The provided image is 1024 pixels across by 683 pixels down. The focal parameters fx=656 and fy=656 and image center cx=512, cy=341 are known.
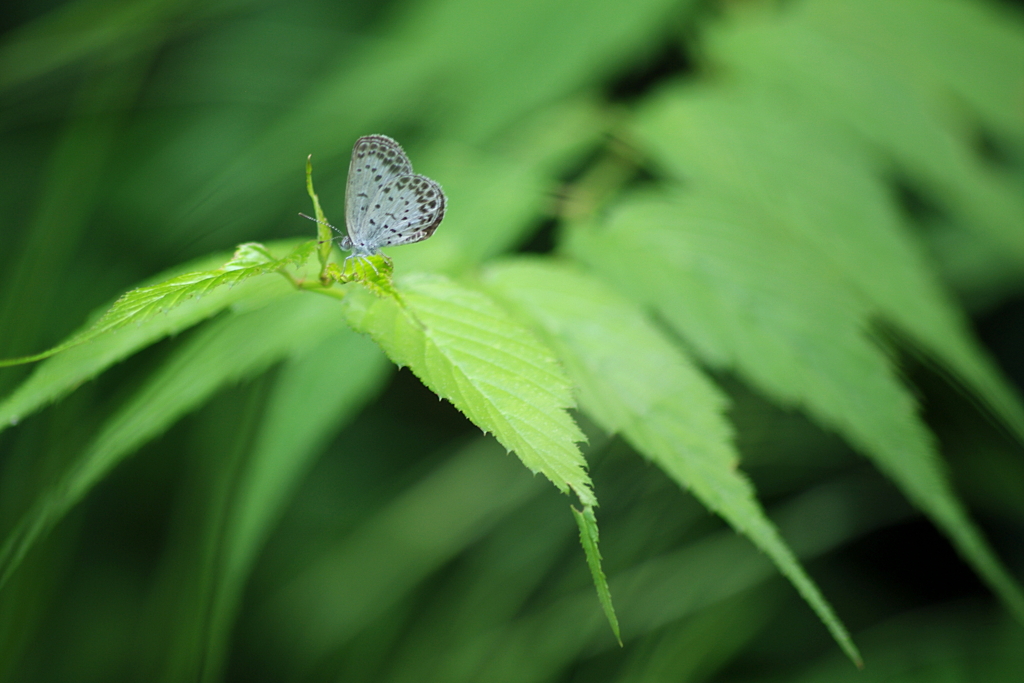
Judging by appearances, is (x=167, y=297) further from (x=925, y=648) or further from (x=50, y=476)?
(x=925, y=648)

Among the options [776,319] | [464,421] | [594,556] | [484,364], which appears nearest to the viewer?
[594,556]

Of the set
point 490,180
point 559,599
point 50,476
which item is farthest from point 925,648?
point 50,476

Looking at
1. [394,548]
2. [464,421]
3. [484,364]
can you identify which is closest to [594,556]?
[484,364]

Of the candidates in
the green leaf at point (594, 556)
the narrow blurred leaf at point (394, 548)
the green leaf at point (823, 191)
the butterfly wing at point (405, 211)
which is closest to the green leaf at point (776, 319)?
the green leaf at point (823, 191)

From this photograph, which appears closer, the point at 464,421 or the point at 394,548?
the point at 394,548

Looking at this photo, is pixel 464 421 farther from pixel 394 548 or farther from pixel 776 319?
pixel 776 319

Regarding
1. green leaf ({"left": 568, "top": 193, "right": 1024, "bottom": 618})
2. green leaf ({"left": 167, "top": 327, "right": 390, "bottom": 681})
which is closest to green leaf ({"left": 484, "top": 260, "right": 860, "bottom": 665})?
green leaf ({"left": 568, "top": 193, "right": 1024, "bottom": 618})

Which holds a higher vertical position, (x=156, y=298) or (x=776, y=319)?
(x=156, y=298)
